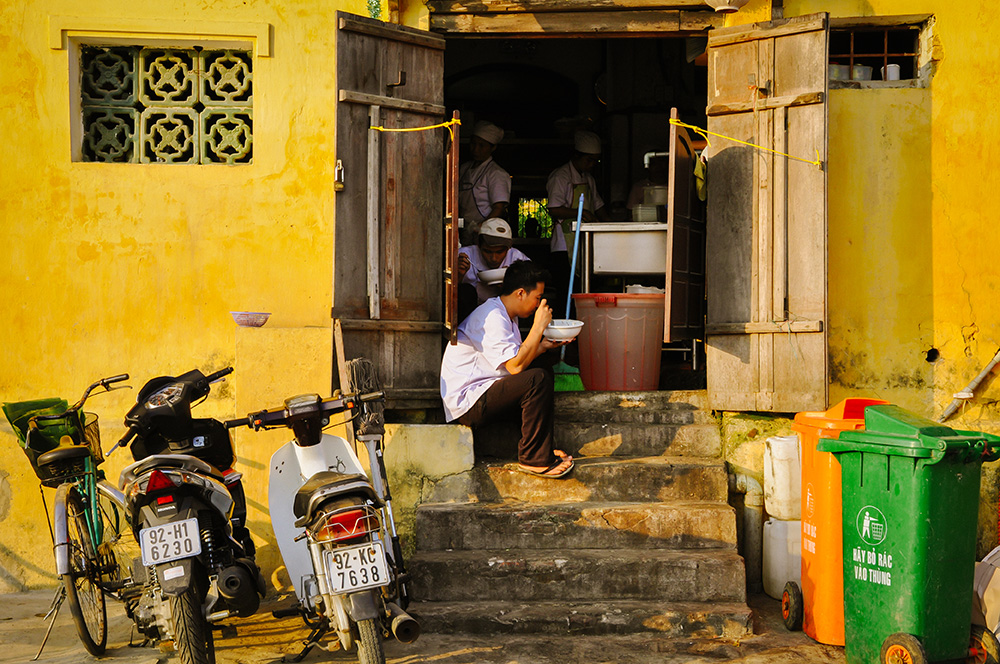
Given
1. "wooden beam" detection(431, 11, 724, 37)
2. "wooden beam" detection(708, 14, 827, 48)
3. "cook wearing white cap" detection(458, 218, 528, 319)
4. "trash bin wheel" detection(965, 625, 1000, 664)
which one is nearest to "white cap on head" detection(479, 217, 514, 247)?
"cook wearing white cap" detection(458, 218, 528, 319)

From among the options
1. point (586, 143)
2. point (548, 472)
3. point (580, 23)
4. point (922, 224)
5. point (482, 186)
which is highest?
point (580, 23)

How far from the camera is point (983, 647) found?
12.0 feet

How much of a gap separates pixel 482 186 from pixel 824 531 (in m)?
4.15

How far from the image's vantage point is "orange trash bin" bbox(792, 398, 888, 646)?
4105 mm

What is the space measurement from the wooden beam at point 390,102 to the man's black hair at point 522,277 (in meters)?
1.23

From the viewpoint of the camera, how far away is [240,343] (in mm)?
5234

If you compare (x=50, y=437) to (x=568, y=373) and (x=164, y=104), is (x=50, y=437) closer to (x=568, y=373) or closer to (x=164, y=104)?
(x=164, y=104)

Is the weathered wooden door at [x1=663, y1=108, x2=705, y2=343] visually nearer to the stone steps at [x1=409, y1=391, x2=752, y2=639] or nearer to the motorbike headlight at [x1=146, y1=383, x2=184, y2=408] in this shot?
the stone steps at [x1=409, y1=391, x2=752, y2=639]

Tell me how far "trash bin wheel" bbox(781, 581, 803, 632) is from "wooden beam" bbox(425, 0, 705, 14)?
3.66 metres

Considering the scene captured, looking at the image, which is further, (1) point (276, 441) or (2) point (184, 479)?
(1) point (276, 441)

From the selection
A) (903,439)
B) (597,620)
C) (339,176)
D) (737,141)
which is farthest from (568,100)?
(903,439)

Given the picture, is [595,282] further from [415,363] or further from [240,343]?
[240,343]

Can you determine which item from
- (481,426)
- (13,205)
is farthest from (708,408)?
(13,205)

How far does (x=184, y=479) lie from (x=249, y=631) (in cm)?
129
